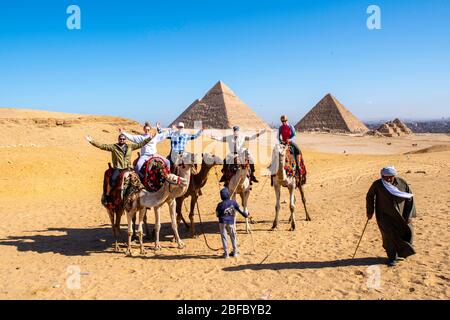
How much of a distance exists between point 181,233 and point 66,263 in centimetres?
283

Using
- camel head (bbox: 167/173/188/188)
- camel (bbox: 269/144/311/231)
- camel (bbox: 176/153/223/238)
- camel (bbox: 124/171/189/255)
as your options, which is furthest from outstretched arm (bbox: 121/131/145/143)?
camel (bbox: 269/144/311/231)

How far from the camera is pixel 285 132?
367 inches

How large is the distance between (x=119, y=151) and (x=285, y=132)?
4.05 m

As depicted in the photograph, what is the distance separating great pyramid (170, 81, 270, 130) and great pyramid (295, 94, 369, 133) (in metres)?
28.4

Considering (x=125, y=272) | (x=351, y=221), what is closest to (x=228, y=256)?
(x=125, y=272)

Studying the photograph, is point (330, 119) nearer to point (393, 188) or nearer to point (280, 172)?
point (280, 172)

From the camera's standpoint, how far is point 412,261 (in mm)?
6234

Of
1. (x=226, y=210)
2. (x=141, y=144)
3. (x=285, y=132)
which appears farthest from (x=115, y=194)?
(x=285, y=132)

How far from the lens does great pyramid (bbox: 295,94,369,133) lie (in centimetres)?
8119

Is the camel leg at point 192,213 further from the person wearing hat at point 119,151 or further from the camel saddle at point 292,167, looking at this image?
the camel saddle at point 292,167

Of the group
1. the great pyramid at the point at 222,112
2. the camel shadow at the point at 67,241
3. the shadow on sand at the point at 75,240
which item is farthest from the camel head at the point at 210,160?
the great pyramid at the point at 222,112

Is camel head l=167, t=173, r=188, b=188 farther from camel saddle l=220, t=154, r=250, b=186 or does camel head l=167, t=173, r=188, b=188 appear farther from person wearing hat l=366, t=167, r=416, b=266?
person wearing hat l=366, t=167, r=416, b=266

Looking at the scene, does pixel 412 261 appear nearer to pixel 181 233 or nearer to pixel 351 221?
pixel 351 221
